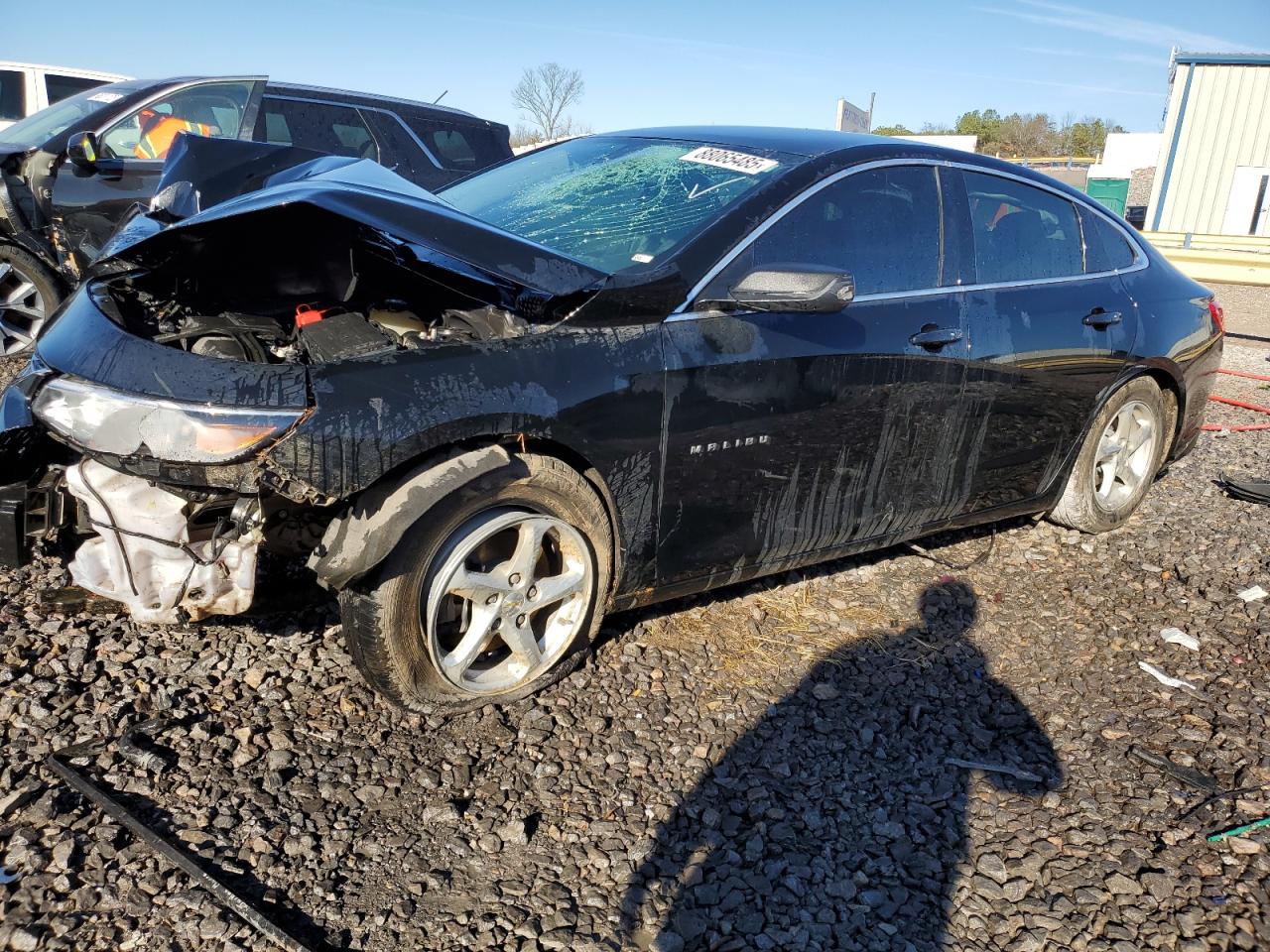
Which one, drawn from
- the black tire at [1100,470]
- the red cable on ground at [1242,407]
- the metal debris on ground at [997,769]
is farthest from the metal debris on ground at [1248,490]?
the metal debris on ground at [997,769]

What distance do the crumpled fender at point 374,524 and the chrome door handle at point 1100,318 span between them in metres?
2.92

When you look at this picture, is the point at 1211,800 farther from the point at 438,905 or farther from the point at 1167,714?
the point at 438,905

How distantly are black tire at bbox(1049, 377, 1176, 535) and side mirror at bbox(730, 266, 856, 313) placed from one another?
2074 mm

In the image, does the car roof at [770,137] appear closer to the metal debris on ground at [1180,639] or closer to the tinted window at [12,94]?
the metal debris on ground at [1180,639]

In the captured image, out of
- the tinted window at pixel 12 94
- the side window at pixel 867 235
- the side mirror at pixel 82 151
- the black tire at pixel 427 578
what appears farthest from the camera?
the tinted window at pixel 12 94

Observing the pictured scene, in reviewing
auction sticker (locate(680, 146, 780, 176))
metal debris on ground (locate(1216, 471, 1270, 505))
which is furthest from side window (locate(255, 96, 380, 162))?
metal debris on ground (locate(1216, 471, 1270, 505))

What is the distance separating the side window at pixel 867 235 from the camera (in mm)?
3045

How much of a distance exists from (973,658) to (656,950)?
1859 millimetres

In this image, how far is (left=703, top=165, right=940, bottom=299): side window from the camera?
9.99 feet

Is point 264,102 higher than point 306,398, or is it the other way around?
point 264,102

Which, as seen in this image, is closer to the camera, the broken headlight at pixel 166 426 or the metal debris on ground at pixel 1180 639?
the broken headlight at pixel 166 426

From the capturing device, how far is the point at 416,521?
98.4 inches

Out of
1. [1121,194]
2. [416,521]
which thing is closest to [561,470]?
[416,521]

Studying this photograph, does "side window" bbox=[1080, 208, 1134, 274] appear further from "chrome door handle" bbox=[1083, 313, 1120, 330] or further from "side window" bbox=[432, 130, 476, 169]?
"side window" bbox=[432, 130, 476, 169]
